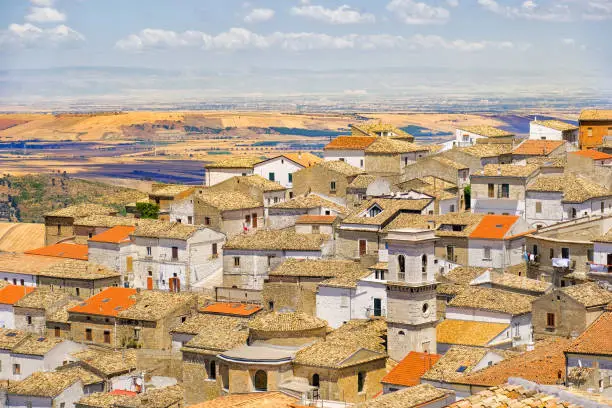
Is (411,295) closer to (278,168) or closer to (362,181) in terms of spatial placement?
(362,181)

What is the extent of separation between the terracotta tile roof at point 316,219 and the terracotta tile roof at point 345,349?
12.1m

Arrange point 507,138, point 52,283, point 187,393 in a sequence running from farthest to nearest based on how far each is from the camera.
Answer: point 507,138, point 52,283, point 187,393

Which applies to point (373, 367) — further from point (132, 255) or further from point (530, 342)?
point (132, 255)

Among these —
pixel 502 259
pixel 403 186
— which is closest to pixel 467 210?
pixel 403 186

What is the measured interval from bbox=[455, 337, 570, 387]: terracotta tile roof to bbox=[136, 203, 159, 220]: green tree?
29551 millimetres

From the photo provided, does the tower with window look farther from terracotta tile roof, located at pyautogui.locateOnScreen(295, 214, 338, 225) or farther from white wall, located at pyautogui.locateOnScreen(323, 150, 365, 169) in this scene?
white wall, located at pyautogui.locateOnScreen(323, 150, 365, 169)

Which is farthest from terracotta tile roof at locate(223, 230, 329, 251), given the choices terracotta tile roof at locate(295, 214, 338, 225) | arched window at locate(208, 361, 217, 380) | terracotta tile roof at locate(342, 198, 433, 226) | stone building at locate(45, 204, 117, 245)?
stone building at locate(45, 204, 117, 245)

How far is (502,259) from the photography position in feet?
171

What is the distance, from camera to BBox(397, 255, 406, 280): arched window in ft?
143

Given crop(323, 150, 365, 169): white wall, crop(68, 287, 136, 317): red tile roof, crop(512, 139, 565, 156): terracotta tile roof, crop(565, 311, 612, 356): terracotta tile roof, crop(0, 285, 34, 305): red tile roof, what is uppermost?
crop(512, 139, 565, 156): terracotta tile roof

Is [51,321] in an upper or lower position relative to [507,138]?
lower

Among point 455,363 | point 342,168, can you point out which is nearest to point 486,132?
point 342,168

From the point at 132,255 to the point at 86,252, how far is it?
336 cm

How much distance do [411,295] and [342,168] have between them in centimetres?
2225
